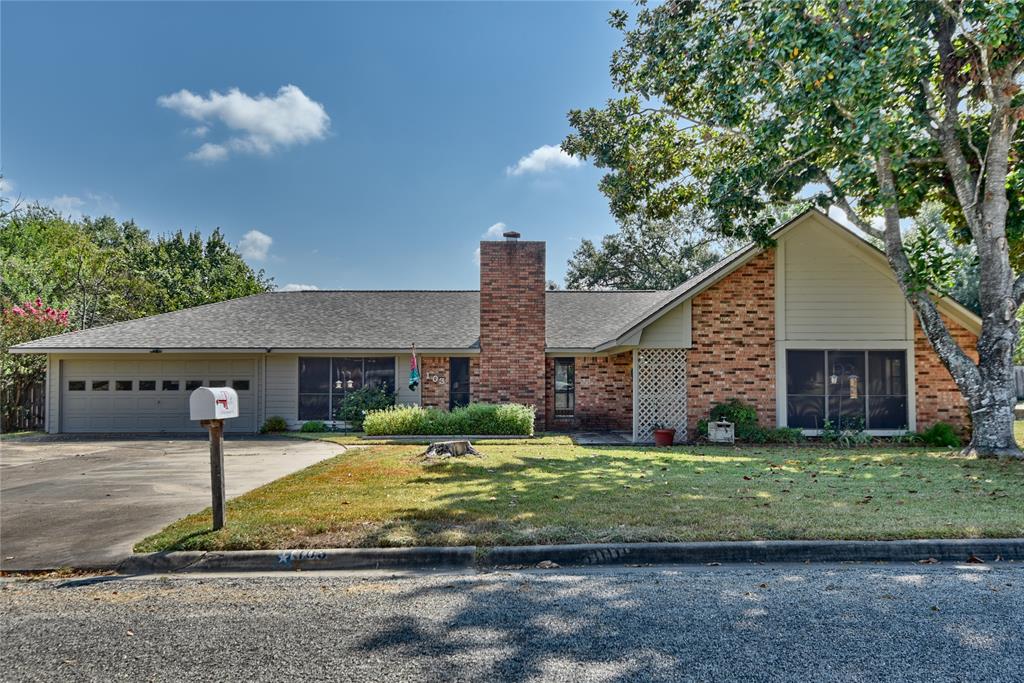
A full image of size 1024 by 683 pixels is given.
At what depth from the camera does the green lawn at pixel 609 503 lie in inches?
216

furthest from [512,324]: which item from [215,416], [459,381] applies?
[215,416]

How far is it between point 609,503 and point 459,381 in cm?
1157

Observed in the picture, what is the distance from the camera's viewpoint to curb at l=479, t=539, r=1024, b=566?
5.12m

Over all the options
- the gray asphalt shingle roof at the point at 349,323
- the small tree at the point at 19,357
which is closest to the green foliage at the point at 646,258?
the gray asphalt shingle roof at the point at 349,323

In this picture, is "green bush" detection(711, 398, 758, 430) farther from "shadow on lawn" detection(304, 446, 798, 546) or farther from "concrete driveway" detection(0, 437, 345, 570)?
"concrete driveway" detection(0, 437, 345, 570)

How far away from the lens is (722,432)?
46.3ft

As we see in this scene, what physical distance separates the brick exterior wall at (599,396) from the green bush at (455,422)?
8.13ft

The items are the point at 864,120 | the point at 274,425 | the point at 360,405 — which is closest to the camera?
the point at 864,120

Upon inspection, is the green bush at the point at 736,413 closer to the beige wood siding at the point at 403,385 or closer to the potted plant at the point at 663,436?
the potted plant at the point at 663,436

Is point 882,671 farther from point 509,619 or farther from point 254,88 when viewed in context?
point 254,88

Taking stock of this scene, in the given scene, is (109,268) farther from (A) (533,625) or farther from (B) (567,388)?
(A) (533,625)

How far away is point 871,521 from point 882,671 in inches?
130

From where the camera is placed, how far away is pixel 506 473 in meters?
9.18

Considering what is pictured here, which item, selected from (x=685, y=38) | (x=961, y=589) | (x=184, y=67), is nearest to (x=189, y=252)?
(x=184, y=67)
